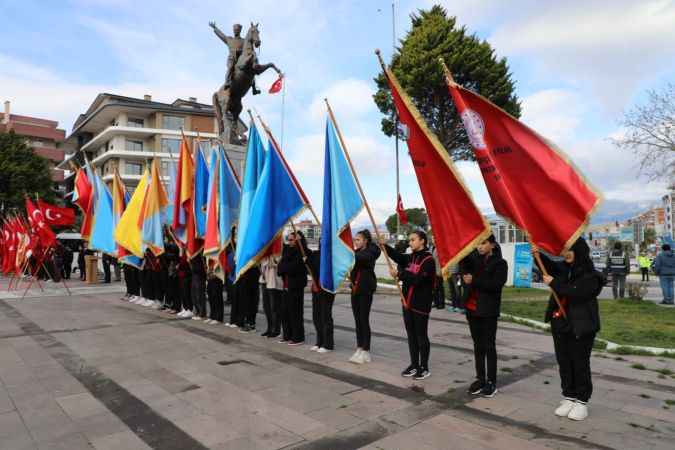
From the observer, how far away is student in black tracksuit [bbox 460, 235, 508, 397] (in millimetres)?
5246

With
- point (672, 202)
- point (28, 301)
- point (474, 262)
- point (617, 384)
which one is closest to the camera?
point (474, 262)

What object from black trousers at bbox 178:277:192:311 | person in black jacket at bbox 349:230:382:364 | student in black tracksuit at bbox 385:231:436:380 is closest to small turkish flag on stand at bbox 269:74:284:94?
black trousers at bbox 178:277:192:311

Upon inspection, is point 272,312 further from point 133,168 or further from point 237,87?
point 133,168

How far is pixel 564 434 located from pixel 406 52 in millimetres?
27583

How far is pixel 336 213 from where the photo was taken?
6.91 m

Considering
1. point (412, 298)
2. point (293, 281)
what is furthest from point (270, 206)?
point (412, 298)

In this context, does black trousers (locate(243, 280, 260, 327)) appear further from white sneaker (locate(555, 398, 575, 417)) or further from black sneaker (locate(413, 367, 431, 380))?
white sneaker (locate(555, 398, 575, 417))

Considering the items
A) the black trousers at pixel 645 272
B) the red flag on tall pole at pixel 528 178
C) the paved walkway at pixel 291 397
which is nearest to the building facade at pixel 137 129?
the black trousers at pixel 645 272

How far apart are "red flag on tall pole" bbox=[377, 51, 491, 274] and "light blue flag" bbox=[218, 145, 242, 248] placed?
4848 mm

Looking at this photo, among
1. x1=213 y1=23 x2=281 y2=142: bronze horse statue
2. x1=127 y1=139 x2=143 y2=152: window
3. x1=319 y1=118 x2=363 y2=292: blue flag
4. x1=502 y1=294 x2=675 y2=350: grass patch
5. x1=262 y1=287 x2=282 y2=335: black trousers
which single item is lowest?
x1=502 y1=294 x2=675 y2=350: grass patch

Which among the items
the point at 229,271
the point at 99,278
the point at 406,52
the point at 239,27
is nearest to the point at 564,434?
the point at 229,271

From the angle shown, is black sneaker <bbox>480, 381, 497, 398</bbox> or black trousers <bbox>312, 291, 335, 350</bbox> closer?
black sneaker <bbox>480, 381, 497, 398</bbox>

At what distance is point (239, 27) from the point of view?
14.9 meters

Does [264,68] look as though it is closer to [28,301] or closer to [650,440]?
[28,301]
